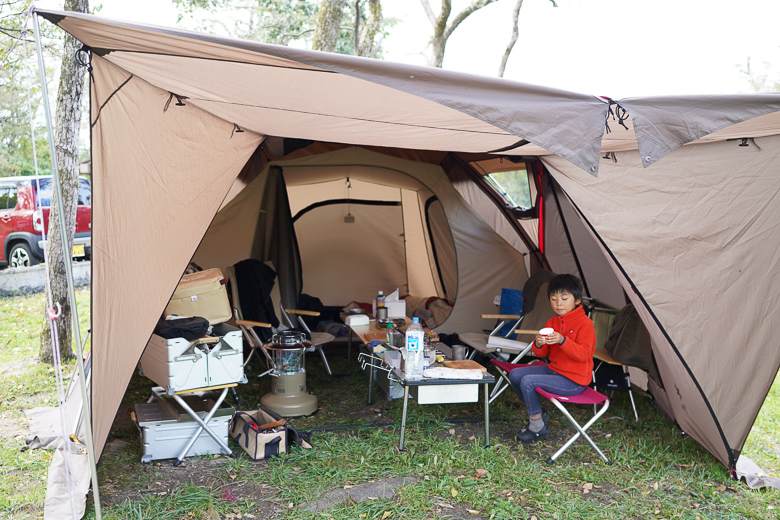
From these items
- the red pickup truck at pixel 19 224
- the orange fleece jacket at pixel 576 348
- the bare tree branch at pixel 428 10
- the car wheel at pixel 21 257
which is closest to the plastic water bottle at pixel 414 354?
the orange fleece jacket at pixel 576 348

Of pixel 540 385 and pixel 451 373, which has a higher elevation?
pixel 451 373

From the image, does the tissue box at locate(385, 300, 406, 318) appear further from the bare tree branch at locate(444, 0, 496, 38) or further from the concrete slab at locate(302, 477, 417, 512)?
the bare tree branch at locate(444, 0, 496, 38)

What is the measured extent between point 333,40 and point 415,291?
120 inches

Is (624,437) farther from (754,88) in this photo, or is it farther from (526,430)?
(754,88)

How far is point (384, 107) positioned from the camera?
9.57 feet

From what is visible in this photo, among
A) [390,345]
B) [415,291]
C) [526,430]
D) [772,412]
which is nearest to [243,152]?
[390,345]

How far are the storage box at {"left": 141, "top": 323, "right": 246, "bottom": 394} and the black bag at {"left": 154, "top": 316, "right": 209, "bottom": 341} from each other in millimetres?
43

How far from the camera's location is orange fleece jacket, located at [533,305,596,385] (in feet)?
11.3

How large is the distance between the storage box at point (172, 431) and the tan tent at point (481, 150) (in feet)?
1.77

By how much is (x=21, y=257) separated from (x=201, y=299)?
243 inches

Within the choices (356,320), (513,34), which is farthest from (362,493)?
(513,34)

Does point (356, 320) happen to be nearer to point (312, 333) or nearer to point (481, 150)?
point (312, 333)

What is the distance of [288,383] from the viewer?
4.07m

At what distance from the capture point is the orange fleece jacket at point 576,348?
136 inches
